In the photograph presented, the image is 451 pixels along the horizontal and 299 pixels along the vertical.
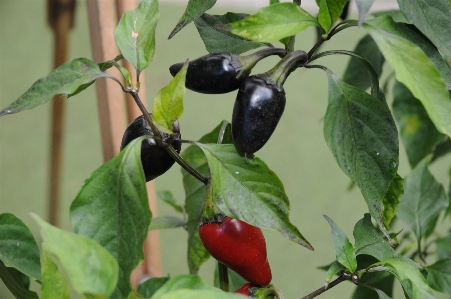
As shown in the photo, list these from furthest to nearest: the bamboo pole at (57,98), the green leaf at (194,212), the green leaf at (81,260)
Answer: the bamboo pole at (57,98) < the green leaf at (194,212) < the green leaf at (81,260)

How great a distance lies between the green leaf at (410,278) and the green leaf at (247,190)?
0.28ft

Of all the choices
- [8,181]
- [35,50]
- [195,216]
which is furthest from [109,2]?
[35,50]

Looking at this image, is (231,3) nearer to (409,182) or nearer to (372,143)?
(409,182)

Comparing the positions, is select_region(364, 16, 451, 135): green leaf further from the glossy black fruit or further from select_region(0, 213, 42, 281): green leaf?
select_region(0, 213, 42, 281): green leaf

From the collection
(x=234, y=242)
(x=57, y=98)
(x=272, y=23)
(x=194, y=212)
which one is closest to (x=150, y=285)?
(x=194, y=212)

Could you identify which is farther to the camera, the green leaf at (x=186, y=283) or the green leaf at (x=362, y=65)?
the green leaf at (x=362, y=65)

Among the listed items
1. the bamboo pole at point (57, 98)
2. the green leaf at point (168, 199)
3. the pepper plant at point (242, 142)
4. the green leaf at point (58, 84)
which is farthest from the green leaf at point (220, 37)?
the bamboo pole at point (57, 98)

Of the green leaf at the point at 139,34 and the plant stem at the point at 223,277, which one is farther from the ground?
the green leaf at the point at 139,34

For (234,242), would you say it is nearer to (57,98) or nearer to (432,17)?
(432,17)

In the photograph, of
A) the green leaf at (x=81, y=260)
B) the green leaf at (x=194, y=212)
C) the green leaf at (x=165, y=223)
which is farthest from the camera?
the green leaf at (x=165, y=223)

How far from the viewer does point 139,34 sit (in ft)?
1.25

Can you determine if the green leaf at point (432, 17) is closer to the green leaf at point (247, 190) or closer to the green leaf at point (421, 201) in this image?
the green leaf at point (247, 190)

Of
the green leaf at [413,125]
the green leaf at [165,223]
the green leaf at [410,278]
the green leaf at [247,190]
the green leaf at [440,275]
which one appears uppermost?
the green leaf at [247,190]

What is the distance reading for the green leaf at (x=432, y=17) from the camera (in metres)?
0.36
